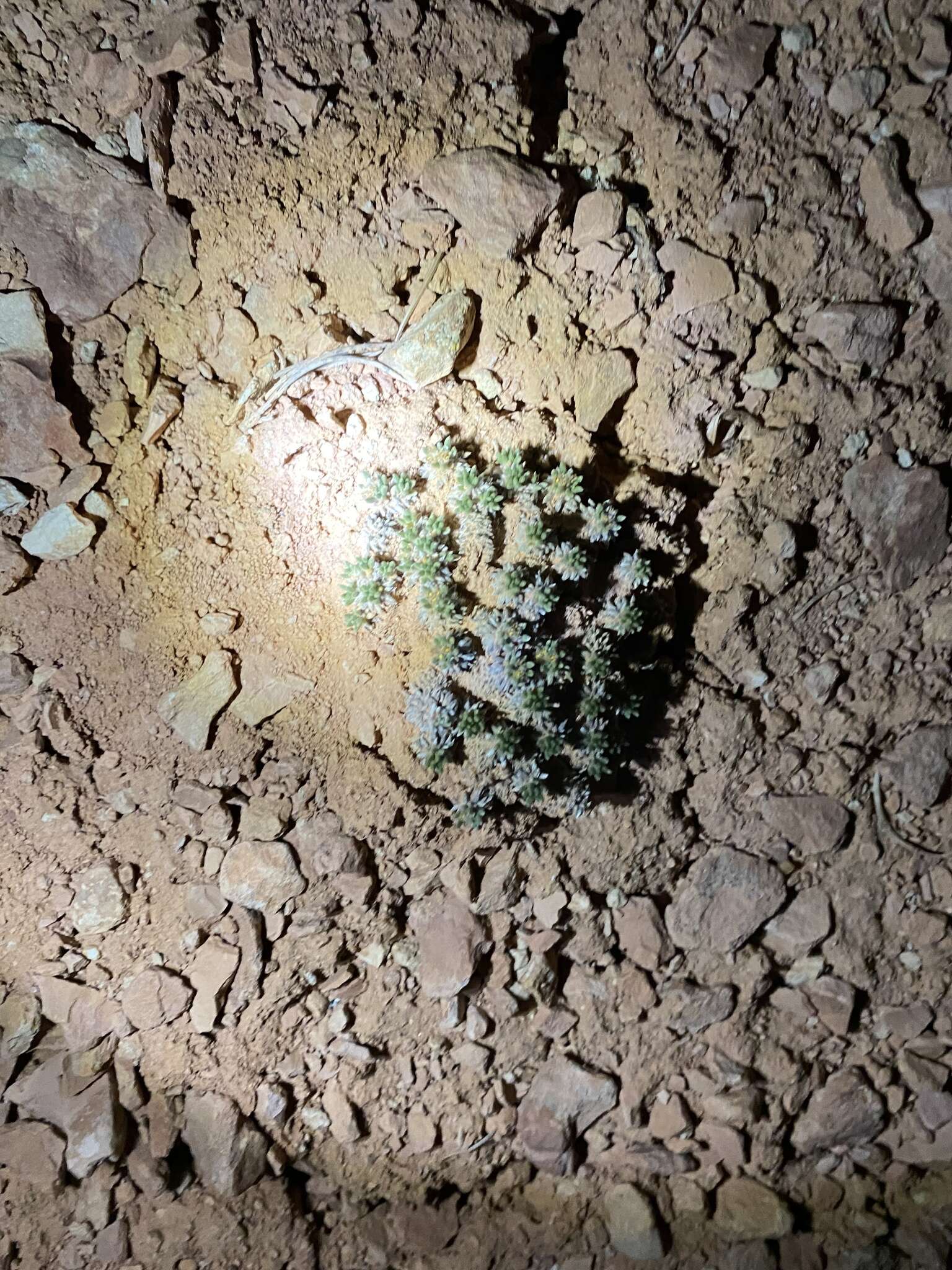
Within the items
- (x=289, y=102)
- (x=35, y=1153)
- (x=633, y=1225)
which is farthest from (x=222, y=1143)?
(x=289, y=102)

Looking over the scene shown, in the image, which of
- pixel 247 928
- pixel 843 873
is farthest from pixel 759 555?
pixel 247 928

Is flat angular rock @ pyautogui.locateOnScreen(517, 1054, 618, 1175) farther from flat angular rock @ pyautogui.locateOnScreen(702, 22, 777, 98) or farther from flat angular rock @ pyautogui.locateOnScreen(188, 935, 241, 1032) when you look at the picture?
flat angular rock @ pyautogui.locateOnScreen(702, 22, 777, 98)

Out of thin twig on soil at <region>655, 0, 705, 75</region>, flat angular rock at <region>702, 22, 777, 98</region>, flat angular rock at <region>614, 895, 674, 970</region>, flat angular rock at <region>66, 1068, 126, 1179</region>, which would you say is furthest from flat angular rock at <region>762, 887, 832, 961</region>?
thin twig on soil at <region>655, 0, 705, 75</region>

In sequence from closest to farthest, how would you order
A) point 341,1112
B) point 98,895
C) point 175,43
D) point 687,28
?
point 175,43 < point 687,28 < point 98,895 < point 341,1112

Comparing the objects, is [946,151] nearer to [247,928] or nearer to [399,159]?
[399,159]

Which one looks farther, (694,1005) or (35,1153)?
(694,1005)

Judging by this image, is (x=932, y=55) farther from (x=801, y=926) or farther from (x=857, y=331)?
(x=801, y=926)

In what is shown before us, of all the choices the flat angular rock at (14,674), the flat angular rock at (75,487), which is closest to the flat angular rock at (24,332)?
the flat angular rock at (75,487)
